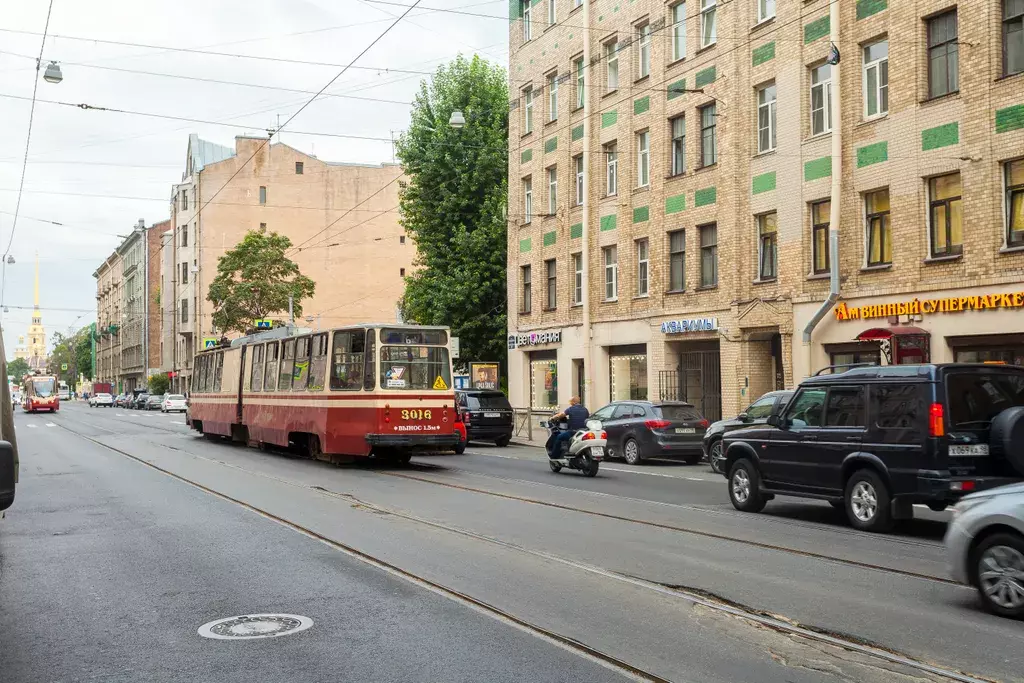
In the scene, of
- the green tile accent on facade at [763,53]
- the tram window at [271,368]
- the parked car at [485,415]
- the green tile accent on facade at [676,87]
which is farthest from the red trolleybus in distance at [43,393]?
the green tile accent on facade at [763,53]

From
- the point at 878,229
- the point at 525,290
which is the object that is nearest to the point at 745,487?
the point at 878,229

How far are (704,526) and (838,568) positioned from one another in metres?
3.02

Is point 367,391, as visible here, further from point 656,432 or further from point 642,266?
point 642,266

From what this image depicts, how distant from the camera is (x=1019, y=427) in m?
11.0

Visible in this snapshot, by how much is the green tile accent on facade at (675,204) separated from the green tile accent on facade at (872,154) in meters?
7.20

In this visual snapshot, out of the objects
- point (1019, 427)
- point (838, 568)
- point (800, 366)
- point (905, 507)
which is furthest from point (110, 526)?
point (800, 366)

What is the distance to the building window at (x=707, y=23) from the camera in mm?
29438

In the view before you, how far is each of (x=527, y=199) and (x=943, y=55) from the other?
19.7 m

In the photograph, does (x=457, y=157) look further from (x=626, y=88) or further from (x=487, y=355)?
(x=626, y=88)

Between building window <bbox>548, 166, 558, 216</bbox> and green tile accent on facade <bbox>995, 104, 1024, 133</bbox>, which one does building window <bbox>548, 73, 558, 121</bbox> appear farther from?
green tile accent on facade <bbox>995, 104, 1024, 133</bbox>

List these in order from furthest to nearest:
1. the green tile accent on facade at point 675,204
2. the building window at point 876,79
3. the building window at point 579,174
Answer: the building window at point 579,174 < the green tile accent on facade at point 675,204 < the building window at point 876,79

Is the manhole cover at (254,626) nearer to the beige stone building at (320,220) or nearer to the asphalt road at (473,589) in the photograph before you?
the asphalt road at (473,589)

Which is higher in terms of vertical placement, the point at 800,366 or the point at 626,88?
the point at 626,88

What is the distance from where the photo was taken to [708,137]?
98.0 feet
